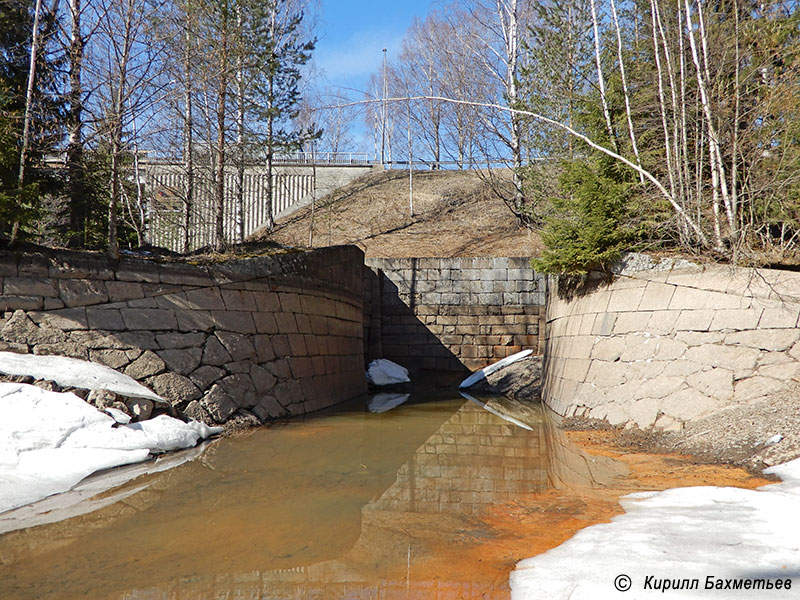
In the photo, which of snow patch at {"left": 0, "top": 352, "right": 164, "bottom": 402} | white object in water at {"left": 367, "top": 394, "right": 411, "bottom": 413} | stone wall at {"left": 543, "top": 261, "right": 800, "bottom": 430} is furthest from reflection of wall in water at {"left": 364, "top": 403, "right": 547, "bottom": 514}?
snow patch at {"left": 0, "top": 352, "right": 164, "bottom": 402}

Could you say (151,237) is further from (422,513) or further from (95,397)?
(422,513)

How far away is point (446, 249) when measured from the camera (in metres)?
21.2

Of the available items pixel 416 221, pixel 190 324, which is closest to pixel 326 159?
pixel 416 221

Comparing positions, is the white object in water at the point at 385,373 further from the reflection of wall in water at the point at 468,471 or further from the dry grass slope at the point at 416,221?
the reflection of wall in water at the point at 468,471

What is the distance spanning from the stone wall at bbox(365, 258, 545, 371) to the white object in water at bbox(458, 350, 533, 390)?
113cm

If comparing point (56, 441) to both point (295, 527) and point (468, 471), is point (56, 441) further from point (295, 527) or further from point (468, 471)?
point (468, 471)

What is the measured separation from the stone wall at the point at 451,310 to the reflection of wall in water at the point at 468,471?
7.56 meters

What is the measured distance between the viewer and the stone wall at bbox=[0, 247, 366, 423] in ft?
22.2

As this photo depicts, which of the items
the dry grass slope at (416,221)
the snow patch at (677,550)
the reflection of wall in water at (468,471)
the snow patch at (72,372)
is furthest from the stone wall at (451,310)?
the snow patch at (677,550)

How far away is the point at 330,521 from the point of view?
165 inches

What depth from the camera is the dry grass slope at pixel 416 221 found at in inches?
835

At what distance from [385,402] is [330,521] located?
316 inches

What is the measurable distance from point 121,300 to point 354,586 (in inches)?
219

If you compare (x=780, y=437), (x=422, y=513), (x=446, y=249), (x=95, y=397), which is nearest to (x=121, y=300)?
(x=95, y=397)
